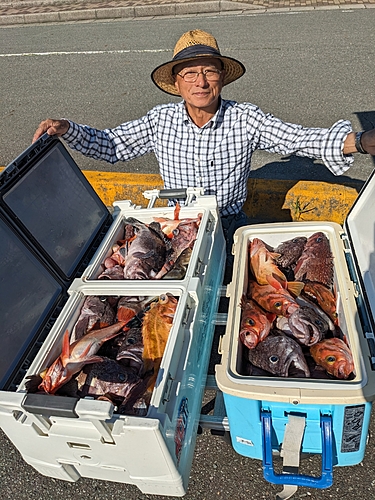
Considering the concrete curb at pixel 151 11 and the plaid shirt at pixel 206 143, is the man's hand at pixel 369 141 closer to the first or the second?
the plaid shirt at pixel 206 143

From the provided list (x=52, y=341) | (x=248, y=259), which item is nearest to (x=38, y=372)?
(x=52, y=341)

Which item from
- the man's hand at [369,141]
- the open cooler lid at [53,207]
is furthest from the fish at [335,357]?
the open cooler lid at [53,207]

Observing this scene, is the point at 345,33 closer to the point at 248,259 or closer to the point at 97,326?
the point at 248,259

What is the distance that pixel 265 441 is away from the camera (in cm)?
168

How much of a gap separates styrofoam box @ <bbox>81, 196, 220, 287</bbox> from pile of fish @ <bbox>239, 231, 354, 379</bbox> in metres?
0.28

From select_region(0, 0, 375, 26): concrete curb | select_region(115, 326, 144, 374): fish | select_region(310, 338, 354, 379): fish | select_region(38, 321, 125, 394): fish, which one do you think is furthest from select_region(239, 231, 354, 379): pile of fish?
select_region(0, 0, 375, 26): concrete curb

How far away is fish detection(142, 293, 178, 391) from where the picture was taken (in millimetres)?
1777

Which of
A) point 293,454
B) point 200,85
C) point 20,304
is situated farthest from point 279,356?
point 200,85

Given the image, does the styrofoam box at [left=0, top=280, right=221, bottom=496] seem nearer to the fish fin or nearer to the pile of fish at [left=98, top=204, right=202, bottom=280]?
the pile of fish at [left=98, top=204, right=202, bottom=280]

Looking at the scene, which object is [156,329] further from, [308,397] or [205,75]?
[205,75]

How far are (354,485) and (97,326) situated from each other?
1655 mm

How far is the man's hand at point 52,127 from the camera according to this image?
98.1 inches

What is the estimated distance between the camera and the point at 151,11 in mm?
12156

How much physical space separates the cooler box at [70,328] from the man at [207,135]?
0.56 metres
